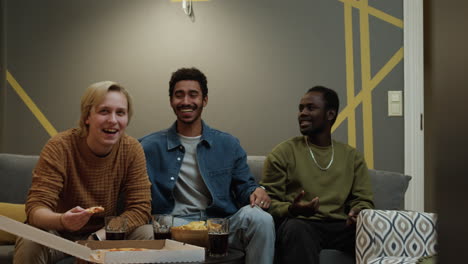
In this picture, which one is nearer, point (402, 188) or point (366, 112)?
point (402, 188)

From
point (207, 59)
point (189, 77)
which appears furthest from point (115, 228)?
point (207, 59)

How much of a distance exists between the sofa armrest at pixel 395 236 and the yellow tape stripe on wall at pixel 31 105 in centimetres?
227

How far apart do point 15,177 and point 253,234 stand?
125 centimetres

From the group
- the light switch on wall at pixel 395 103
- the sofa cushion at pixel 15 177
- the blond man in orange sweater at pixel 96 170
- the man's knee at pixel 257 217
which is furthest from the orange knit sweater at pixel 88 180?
the light switch on wall at pixel 395 103

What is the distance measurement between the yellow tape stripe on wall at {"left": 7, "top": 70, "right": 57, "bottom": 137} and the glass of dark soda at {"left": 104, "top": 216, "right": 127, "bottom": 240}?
173cm

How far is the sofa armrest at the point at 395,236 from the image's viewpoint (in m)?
2.15

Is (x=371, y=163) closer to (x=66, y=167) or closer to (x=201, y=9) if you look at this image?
(x=201, y=9)

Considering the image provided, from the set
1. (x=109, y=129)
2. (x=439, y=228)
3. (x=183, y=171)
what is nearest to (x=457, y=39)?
(x=439, y=228)

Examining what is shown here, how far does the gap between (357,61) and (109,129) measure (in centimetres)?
167

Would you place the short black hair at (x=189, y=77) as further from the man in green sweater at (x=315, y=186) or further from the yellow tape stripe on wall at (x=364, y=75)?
the yellow tape stripe on wall at (x=364, y=75)

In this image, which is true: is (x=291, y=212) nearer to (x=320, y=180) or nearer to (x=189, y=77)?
(x=320, y=180)

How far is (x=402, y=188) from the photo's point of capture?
2791mm

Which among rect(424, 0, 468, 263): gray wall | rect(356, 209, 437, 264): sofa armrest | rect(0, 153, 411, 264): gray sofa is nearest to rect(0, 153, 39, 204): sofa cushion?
rect(0, 153, 411, 264): gray sofa

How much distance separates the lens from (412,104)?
10.7 feet
